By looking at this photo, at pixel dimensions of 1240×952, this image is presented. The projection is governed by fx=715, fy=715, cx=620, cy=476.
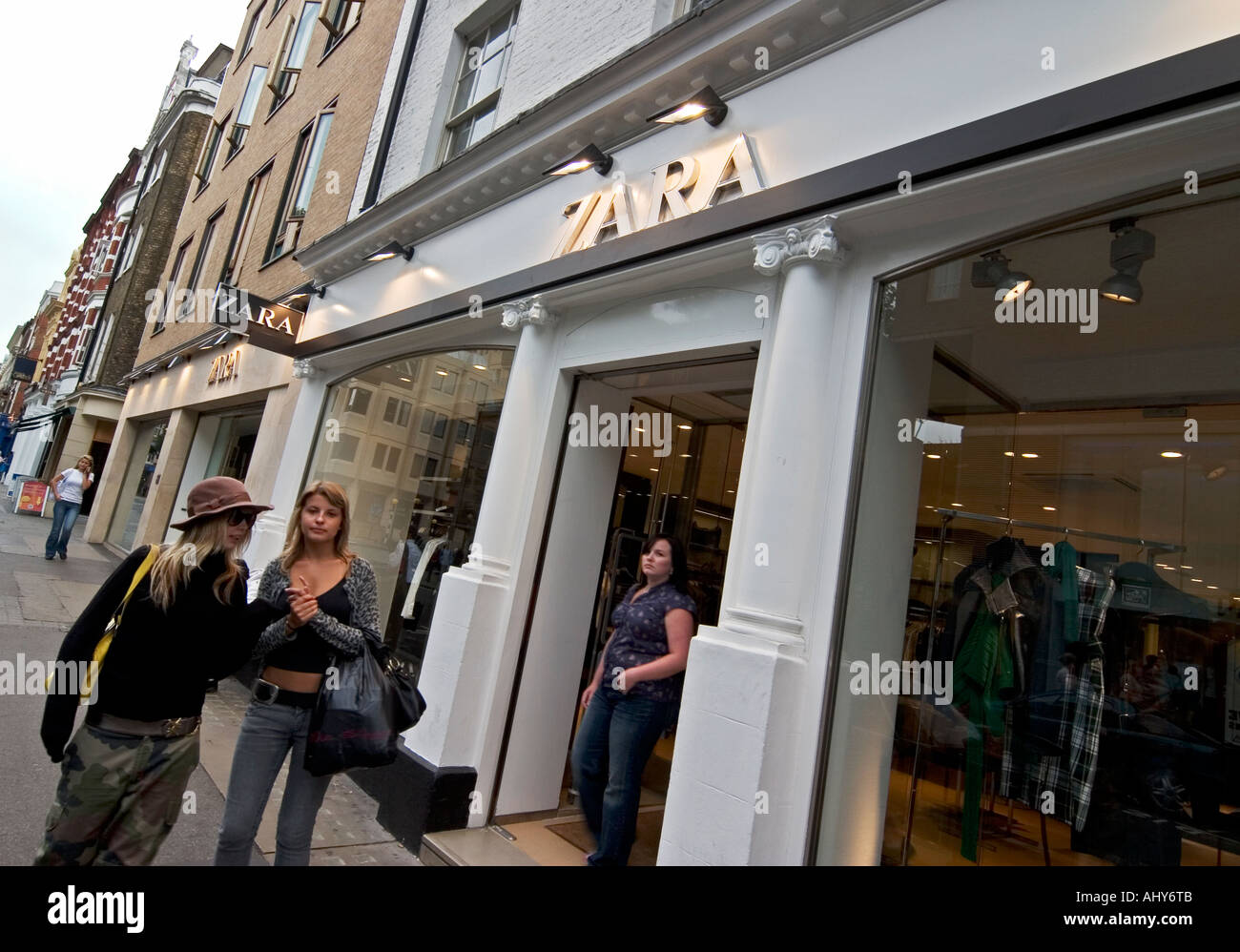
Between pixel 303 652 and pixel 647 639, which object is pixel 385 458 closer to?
pixel 647 639

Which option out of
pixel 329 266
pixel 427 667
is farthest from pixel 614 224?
pixel 329 266

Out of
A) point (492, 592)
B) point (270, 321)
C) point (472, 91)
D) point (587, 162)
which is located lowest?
point (492, 592)

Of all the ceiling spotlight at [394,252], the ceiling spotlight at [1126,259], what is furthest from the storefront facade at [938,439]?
the ceiling spotlight at [394,252]

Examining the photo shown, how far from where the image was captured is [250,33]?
1681 centimetres

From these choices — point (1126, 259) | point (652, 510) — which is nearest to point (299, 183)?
point (652, 510)

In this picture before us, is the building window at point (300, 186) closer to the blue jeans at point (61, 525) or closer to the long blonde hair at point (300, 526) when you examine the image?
the blue jeans at point (61, 525)

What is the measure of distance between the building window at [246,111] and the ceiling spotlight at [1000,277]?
50.6ft

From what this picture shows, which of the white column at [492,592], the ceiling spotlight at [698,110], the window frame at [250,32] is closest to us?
the ceiling spotlight at [698,110]

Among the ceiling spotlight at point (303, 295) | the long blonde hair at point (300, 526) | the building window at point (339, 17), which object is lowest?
the long blonde hair at point (300, 526)

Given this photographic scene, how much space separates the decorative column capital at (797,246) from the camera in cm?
346

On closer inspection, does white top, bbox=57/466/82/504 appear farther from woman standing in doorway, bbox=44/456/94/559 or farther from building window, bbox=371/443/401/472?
building window, bbox=371/443/401/472

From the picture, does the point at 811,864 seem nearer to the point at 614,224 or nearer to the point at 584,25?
the point at 614,224

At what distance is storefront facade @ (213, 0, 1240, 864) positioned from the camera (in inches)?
116

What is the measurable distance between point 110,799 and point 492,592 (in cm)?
261
